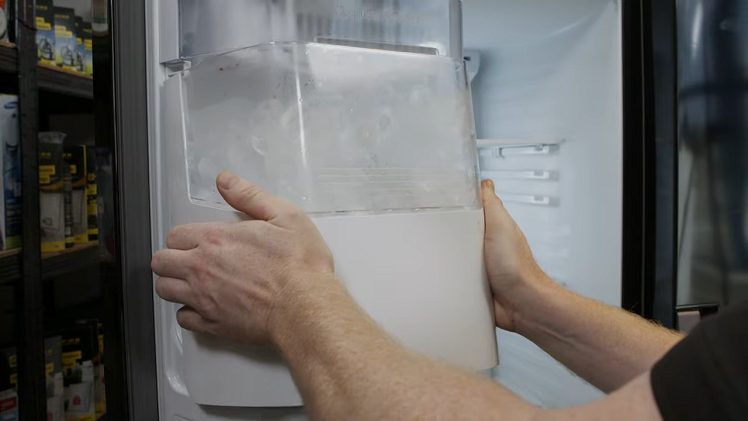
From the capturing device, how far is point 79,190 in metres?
1.60

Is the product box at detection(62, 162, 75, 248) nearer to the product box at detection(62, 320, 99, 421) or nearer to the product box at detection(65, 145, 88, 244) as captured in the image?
the product box at detection(65, 145, 88, 244)

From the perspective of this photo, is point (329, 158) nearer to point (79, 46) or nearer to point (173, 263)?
point (173, 263)

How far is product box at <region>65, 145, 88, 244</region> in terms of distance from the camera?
5.17 ft

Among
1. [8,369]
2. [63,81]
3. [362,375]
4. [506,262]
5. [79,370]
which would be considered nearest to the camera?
[362,375]

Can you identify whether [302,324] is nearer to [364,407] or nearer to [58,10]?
[364,407]

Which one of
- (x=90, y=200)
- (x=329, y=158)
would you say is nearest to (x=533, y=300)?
(x=329, y=158)

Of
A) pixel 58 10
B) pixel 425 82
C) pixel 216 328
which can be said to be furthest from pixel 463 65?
pixel 58 10

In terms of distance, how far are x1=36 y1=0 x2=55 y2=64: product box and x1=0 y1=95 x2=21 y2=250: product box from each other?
19cm

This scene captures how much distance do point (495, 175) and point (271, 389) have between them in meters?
0.88

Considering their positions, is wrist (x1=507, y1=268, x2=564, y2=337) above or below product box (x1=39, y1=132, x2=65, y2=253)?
below

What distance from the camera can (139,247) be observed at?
27.7 inches

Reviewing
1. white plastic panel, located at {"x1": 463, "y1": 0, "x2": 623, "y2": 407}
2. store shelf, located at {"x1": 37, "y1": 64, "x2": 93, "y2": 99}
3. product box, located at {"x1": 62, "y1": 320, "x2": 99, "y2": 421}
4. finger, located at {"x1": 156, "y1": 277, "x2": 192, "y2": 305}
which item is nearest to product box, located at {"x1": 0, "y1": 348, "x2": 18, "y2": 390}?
product box, located at {"x1": 62, "y1": 320, "x2": 99, "y2": 421}

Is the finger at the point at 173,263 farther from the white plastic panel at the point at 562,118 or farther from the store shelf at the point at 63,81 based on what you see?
the store shelf at the point at 63,81

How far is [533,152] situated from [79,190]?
1.27 metres
